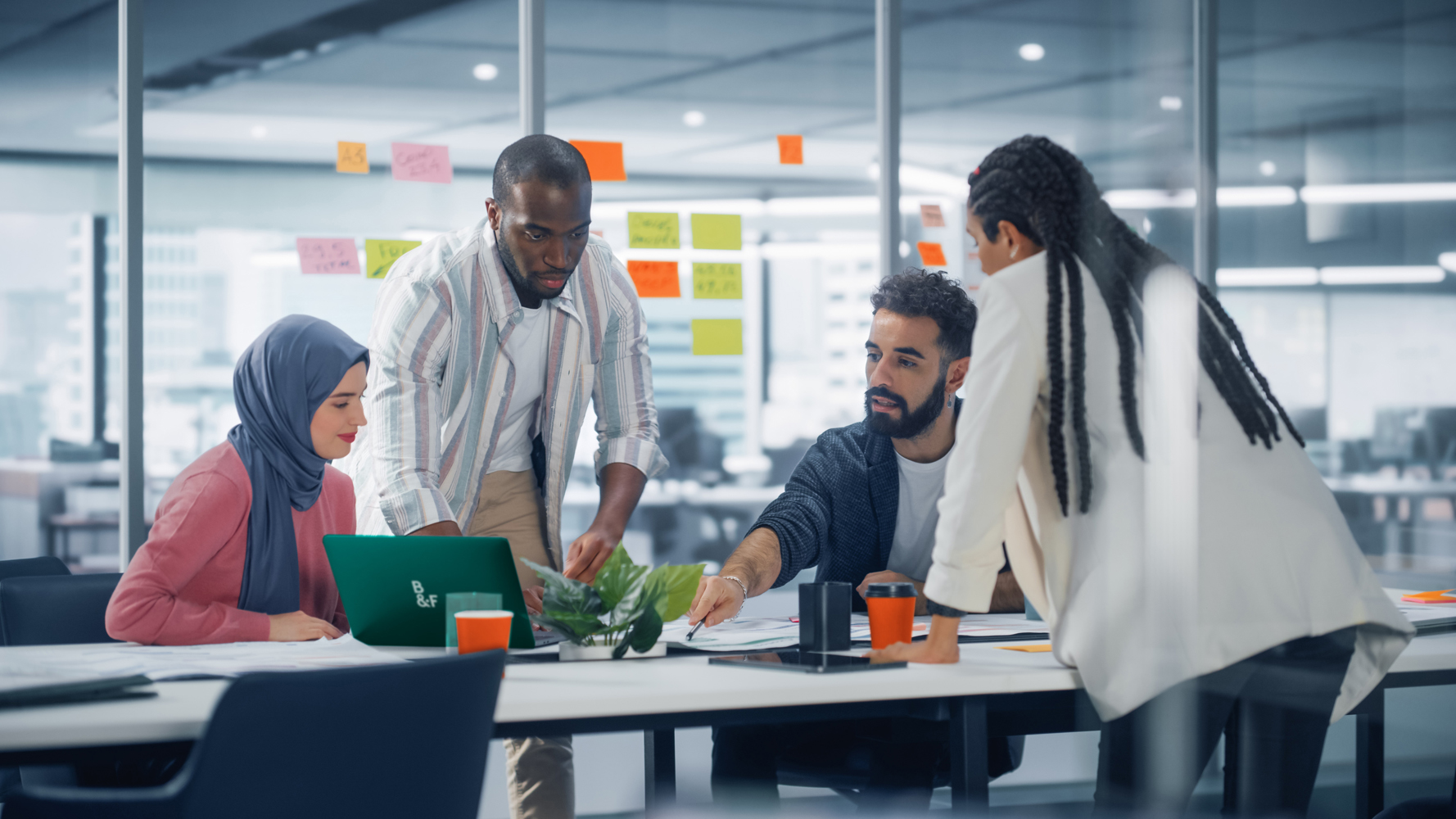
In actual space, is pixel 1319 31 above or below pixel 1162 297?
above

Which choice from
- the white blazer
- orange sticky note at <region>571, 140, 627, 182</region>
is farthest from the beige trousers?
orange sticky note at <region>571, 140, 627, 182</region>

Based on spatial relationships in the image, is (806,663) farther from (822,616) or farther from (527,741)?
(527,741)

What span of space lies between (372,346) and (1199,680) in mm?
1484

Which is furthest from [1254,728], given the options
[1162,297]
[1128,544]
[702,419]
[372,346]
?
[702,419]

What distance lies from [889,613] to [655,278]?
1.87 m

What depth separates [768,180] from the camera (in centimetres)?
350

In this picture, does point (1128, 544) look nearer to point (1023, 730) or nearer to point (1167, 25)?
point (1023, 730)

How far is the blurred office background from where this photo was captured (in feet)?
9.47

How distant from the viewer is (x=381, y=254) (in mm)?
3078

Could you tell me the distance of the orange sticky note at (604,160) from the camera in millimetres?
3303

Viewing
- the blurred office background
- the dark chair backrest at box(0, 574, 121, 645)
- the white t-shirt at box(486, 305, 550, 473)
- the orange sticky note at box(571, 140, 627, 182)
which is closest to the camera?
the dark chair backrest at box(0, 574, 121, 645)

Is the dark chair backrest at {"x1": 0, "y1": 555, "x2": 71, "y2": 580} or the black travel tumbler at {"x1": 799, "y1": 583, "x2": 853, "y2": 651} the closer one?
the black travel tumbler at {"x1": 799, "y1": 583, "x2": 853, "y2": 651}

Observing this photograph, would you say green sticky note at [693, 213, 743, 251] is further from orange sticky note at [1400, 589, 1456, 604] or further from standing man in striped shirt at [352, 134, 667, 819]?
orange sticky note at [1400, 589, 1456, 604]

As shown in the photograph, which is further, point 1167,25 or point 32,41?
point 1167,25
